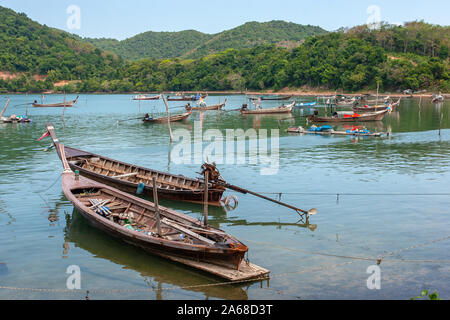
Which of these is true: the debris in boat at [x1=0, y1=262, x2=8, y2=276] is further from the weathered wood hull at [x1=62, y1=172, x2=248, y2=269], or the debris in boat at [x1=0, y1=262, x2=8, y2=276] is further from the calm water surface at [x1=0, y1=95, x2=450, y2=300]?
the weathered wood hull at [x1=62, y1=172, x2=248, y2=269]

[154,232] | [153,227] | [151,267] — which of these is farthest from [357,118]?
[151,267]

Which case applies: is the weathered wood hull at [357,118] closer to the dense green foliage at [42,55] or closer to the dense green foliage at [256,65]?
the dense green foliage at [256,65]

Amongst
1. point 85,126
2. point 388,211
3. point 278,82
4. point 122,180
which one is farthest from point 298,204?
point 278,82

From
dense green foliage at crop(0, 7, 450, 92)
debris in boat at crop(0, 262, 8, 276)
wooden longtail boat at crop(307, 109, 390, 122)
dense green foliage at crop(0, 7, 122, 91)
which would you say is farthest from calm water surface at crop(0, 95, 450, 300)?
dense green foliage at crop(0, 7, 122, 91)

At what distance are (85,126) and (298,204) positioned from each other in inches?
1690

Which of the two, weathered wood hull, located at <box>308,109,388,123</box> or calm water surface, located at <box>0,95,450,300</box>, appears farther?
weathered wood hull, located at <box>308,109,388,123</box>

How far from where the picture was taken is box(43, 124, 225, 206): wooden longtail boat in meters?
18.6

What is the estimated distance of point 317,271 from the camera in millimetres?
12688

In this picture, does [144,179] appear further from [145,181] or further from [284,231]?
[284,231]

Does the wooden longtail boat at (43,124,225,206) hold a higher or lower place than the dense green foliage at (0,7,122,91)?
lower

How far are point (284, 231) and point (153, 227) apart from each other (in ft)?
16.4

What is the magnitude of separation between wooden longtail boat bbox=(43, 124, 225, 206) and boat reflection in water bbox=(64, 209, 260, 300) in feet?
→ 13.2
